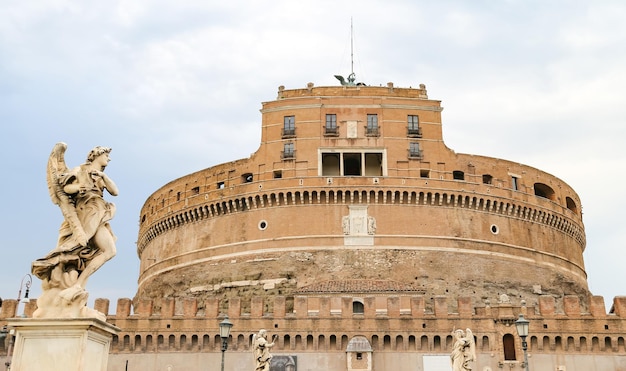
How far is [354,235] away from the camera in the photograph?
36406mm

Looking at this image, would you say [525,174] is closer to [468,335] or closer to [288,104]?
[288,104]

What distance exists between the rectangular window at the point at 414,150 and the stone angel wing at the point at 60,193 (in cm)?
3210

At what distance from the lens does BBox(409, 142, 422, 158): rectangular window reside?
124ft

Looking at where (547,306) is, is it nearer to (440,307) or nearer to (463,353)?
(440,307)

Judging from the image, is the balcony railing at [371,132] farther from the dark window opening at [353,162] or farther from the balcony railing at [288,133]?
the balcony railing at [288,133]

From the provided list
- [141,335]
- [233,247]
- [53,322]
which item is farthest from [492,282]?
[53,322]

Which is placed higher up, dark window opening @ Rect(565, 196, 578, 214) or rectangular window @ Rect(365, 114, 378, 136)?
rectangular window @ Rect(365, 114, 378, 136)

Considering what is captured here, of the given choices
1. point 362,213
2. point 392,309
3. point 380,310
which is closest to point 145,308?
point 380,310

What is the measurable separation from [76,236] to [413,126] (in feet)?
109

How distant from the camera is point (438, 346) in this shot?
2941 cm

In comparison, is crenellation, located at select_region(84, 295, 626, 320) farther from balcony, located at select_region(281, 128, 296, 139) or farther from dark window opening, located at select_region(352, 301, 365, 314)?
balcony, located at select_region(281, 128, 296, 139)

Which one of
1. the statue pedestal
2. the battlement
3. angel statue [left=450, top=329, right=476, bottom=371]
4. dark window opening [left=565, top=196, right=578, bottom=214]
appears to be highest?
dark window opening [left=565, top=196, right=578, bottom=214]

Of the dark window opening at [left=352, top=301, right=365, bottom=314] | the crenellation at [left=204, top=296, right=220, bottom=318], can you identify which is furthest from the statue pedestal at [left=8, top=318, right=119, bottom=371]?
the dark window opening at [left=352, top=301, right=365, bottom=314]

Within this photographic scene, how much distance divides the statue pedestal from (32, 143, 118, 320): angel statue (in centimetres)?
14
